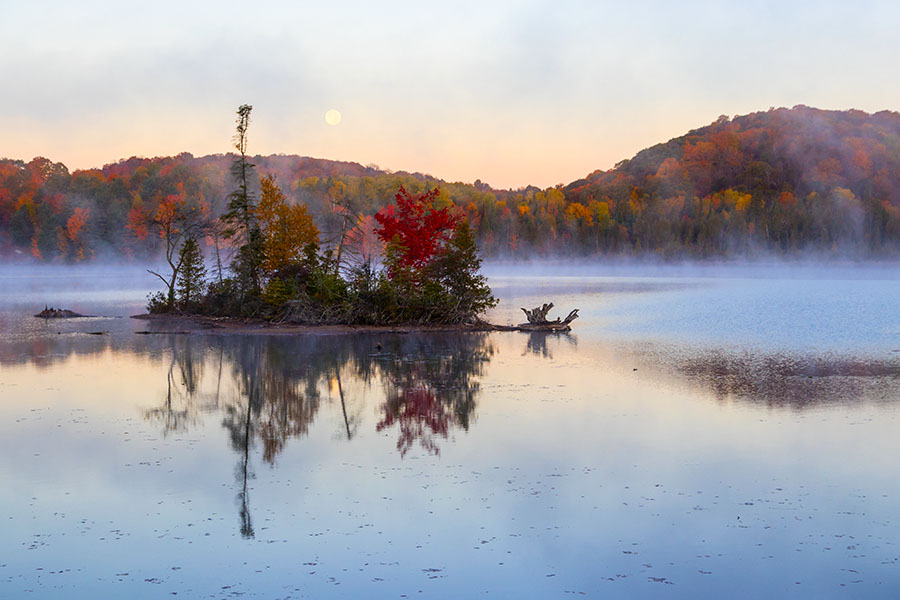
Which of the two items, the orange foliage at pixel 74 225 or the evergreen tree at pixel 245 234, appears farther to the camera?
the orange foliage at pixel 74 225

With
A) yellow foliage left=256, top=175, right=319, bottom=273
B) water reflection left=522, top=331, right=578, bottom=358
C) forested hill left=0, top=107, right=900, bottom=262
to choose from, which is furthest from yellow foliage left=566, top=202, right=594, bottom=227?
water reflection left=522, top=331, right=578, bottom=358

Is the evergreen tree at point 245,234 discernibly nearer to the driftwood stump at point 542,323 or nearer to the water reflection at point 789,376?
the driftwood stump at point 542,323

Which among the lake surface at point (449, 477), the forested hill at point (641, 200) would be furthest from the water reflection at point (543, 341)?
the forested hill at point (641, 200)

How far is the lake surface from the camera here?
725 centimetres

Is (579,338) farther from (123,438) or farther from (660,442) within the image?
(123,438)

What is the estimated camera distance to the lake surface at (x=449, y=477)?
725 cm

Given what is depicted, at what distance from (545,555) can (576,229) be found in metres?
138

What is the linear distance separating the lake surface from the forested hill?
86.7 metres

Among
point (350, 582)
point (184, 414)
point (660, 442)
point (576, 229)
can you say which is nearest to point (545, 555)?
point (350, 582)

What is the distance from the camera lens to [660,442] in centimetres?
1176

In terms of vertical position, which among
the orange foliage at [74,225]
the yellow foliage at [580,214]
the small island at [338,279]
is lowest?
the small island at [338,279]

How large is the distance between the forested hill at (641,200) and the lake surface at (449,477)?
86738mm

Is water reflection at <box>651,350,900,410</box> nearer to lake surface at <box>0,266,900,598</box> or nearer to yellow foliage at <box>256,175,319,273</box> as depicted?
lake surface at <box>0,266,900,598</box>

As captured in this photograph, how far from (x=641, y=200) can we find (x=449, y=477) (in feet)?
515
